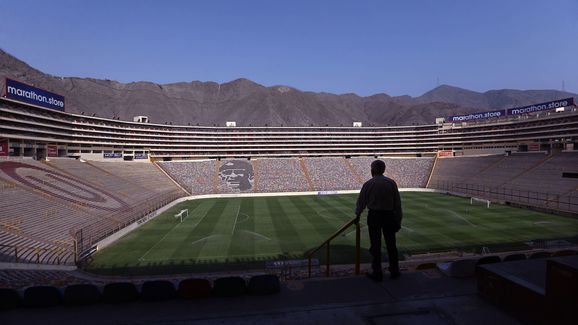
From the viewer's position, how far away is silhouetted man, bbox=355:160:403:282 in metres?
5.91

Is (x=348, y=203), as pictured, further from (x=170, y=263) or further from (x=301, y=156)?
(x=301, y=156)

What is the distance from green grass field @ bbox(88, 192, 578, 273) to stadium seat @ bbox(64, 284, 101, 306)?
1677cm

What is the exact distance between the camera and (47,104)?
56500 mm

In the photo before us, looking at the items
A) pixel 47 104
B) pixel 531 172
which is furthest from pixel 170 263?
pixel 531 172

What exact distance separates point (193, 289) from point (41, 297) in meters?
2.33

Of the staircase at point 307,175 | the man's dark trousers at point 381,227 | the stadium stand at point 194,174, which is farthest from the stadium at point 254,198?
the staircase at point 307,175

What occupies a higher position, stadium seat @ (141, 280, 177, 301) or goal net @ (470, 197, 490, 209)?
stadium seat @ (141, 280, 177, 301)

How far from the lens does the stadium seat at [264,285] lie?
217 inches

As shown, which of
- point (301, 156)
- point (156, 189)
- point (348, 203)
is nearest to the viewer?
point (348, 203)

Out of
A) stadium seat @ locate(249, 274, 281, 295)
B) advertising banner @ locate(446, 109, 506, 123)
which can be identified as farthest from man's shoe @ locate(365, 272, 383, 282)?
advertising banner @ locate(446, 109, 506, 123)

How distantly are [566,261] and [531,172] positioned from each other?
201 feet

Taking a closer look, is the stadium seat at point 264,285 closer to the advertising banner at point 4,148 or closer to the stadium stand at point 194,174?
the advertising banner at point 4,148

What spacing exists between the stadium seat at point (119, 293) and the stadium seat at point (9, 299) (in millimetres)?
1241

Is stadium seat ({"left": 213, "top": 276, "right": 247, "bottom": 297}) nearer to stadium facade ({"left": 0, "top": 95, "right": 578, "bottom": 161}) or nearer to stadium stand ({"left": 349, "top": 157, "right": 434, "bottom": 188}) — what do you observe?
stadium facade ({"left": 0, "top": 95, "right": 578, "bottom": 161})
